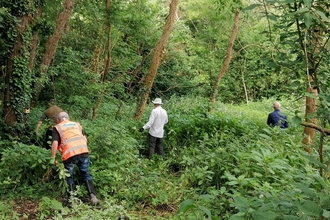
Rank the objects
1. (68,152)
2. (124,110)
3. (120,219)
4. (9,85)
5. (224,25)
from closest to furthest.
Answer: (120,219), (68,152), (9,85), (124,110), (224,25)

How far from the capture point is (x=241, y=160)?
5.42 m

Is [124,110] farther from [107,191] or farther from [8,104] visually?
[107,191]

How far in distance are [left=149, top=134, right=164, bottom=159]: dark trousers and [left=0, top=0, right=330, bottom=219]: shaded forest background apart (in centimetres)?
26

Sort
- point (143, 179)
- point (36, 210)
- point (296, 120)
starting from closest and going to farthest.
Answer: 1. point (296, 120)
2. point (36, 210)
3. point (143, 179)

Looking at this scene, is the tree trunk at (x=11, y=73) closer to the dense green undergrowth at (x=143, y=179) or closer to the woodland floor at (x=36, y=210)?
the dense green undergrowth at (x=143, y=179)

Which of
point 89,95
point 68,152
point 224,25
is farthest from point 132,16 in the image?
point 224,25

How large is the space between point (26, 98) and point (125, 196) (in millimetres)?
3996

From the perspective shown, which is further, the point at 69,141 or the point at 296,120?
the point at 69,141

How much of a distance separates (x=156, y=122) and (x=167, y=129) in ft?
3.99

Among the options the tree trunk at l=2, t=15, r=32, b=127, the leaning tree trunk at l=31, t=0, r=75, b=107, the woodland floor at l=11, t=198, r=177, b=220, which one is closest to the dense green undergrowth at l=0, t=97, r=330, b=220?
the woodland floor at l=11, t=198, r=177, b=220

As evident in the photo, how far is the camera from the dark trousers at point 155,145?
839 centimetres

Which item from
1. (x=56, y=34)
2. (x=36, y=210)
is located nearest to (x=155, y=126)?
(x=36, y=210)

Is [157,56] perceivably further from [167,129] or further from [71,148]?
[71,148]

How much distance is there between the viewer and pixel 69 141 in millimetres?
5277
